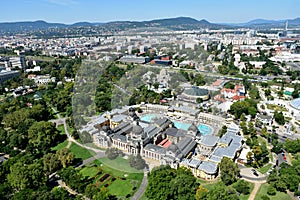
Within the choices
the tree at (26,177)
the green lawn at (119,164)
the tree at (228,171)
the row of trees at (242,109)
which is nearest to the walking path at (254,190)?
the tree at (228,171)

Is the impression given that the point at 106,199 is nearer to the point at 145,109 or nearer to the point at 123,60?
the point at 145,109

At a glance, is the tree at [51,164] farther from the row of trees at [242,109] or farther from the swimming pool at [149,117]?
the row of trees at [242,109]

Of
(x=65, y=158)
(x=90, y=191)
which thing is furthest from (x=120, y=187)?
(x=65, y=158)

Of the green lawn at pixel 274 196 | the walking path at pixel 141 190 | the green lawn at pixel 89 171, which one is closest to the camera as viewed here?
the green lawn at pixel 274 196

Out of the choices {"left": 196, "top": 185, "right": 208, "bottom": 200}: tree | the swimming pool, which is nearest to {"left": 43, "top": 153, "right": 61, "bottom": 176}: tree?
{"left": 196, "top": 185, "right": 208, "bottom": 200}: tree

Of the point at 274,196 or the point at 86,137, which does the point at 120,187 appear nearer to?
the point at 86,137

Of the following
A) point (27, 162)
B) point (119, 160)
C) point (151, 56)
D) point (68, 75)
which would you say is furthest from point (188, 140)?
point (68, 75)

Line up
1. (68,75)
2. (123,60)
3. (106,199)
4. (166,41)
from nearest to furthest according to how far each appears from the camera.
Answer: (106,199) < (166,41) < (123,60) < (68,75)
